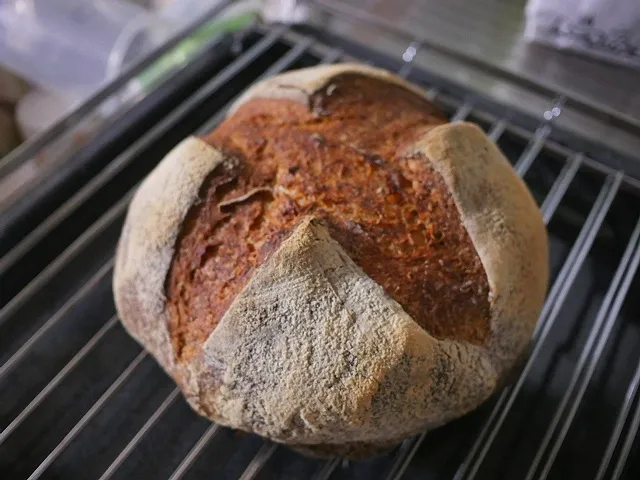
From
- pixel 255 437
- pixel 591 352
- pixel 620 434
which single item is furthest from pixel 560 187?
pixel 255 437

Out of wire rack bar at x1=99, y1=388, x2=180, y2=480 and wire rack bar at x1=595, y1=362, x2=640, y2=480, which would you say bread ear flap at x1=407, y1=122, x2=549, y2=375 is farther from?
wire rack bar at x1=99, y1=388, x2=180, y2=480

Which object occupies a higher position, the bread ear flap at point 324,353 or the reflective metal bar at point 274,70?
the reflective metal bar at point 274,70

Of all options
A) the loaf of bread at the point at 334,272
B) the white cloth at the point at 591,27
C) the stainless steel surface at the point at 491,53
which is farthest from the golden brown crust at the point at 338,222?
the white cloth at the point at 591,27

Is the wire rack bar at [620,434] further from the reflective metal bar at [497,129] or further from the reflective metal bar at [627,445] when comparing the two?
the reflective metal bar at [497,129]

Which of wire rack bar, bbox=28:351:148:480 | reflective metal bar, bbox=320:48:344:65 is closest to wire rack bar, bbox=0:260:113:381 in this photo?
wire rack bar, bbox=28:351:148:480

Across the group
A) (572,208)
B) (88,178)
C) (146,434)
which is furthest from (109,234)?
(572,208)

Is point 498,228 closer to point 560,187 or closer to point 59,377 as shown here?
point 560,187

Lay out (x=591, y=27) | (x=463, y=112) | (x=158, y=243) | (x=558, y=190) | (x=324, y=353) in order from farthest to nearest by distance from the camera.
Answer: (x=591, y=27), (x=463, y=112), (x=558, y=190), (x=158, y=243), (x=324, y=353)
